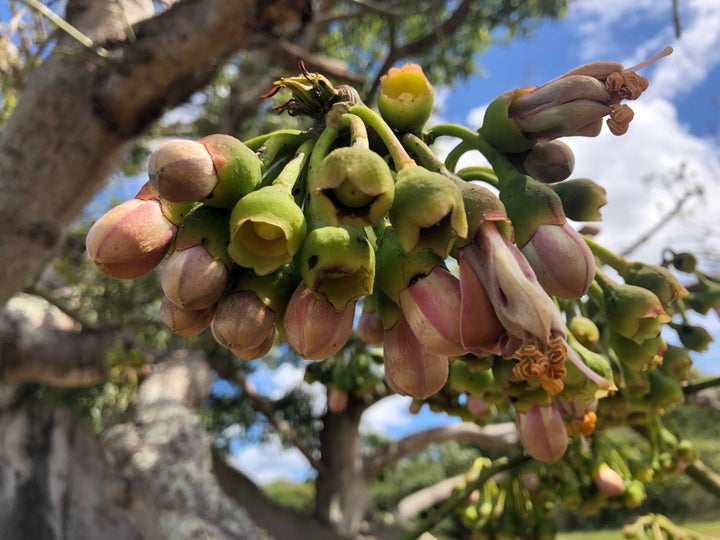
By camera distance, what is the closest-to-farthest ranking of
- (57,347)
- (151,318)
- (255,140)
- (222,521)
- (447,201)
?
(447,201) → (255,140) → (222,521) → (57,347) → (151,318)

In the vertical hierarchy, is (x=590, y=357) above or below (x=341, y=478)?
above

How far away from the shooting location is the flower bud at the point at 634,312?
3.20 ft

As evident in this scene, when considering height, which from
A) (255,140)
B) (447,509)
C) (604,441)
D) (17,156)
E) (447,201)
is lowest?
(447,509)

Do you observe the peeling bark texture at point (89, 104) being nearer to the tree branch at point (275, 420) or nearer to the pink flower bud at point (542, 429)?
the pink flower bud at point (542, 429)

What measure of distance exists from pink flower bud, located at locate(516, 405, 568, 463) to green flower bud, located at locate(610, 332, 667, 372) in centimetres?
17

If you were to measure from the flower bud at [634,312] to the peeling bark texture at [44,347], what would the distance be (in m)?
3.92

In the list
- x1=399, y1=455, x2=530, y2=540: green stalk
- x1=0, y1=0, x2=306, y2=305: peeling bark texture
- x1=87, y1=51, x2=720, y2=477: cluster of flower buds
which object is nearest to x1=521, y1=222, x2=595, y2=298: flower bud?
x1=87, y1=51, x2=720, y2=477: cluster of flower buds

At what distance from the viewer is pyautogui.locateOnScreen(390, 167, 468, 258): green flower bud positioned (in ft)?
2.14

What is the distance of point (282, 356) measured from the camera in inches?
257

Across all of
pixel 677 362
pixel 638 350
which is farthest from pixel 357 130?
pixel 677 362

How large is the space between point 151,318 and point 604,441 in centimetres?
377

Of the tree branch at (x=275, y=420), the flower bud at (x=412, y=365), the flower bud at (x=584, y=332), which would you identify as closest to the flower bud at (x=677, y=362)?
the flower bud at (x=584, y=332)

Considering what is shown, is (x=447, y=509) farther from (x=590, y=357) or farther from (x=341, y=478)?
(x=341, y=478)

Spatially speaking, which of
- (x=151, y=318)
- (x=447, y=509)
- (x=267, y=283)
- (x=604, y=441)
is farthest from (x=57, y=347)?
(x=267, y=283)
